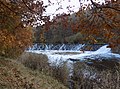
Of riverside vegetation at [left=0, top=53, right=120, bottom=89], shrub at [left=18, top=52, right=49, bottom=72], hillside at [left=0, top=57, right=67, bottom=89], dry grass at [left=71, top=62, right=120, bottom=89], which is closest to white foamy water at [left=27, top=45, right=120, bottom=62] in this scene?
shrub at [left=18, top=52, right=49, bottom=72]

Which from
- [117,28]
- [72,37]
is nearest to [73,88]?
[117,28]

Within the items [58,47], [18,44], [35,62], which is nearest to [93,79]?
[35,62]

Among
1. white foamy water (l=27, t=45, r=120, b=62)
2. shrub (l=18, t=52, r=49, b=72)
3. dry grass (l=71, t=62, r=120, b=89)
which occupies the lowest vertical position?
white foamy water (l=27, t=45, r=120, b=62)

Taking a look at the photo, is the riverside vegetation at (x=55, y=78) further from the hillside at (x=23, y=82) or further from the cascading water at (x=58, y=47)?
the cascading water at (x=58, y=47)

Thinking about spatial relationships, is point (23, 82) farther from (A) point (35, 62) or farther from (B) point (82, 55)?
(B) point (82, 55)

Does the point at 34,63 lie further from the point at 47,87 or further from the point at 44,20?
the point at 44,20

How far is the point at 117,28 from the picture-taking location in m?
A: 6.36

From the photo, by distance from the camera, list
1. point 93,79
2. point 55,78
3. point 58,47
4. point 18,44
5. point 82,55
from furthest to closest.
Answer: point 58,47 → point 82,55 → point 18,44 → point 55,78 → point 93,79

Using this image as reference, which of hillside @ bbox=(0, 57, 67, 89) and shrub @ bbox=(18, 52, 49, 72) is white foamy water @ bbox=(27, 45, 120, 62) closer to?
shrub @ bbox=(18, 52, 49, 72)

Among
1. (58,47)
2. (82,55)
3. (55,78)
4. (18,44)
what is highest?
(18,44)

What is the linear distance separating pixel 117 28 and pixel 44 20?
1.67m

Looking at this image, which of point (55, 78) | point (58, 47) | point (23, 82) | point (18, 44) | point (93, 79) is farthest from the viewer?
point (58, 47)

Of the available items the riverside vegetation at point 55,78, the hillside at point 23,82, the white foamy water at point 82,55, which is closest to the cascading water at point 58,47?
the white foamy water at point 82,55

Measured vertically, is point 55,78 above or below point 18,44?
below
